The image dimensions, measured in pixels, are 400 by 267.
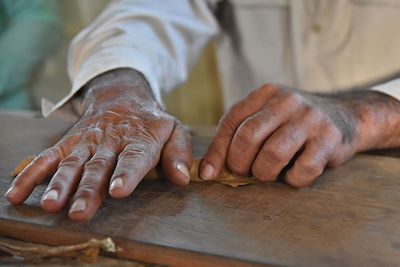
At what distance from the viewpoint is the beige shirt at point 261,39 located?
3.98 ft

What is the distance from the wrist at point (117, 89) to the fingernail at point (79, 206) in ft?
0.82

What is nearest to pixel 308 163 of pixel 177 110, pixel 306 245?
pixel 306 245

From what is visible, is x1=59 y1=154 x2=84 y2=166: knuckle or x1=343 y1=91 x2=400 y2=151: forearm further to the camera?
x1=343 y1=91 x2=400 y2=151: forearm

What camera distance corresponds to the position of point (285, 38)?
1.39 m

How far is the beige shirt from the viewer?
1214mm

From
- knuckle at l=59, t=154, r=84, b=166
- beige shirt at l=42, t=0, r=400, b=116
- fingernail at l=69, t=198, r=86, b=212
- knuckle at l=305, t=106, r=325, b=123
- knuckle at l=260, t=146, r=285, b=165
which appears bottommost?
beige shirt at l=42, t=0, r=400, b=116

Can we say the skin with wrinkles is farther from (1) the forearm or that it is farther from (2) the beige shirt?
(2) the beige shirt

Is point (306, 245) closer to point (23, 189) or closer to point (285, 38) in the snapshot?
point (23, 189)

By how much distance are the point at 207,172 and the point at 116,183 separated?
14cm

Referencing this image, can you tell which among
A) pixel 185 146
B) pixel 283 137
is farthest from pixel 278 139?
pixel 185 146

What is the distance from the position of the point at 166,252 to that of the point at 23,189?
205 mm

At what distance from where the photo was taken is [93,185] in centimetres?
69

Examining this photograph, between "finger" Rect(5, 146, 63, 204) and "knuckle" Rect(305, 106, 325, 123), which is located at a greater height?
"knuckle" Rect(305, 106, 325, 123)

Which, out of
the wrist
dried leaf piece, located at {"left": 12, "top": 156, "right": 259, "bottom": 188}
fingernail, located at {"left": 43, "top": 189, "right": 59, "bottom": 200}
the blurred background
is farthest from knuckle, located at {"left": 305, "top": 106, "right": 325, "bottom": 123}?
the blurred background
